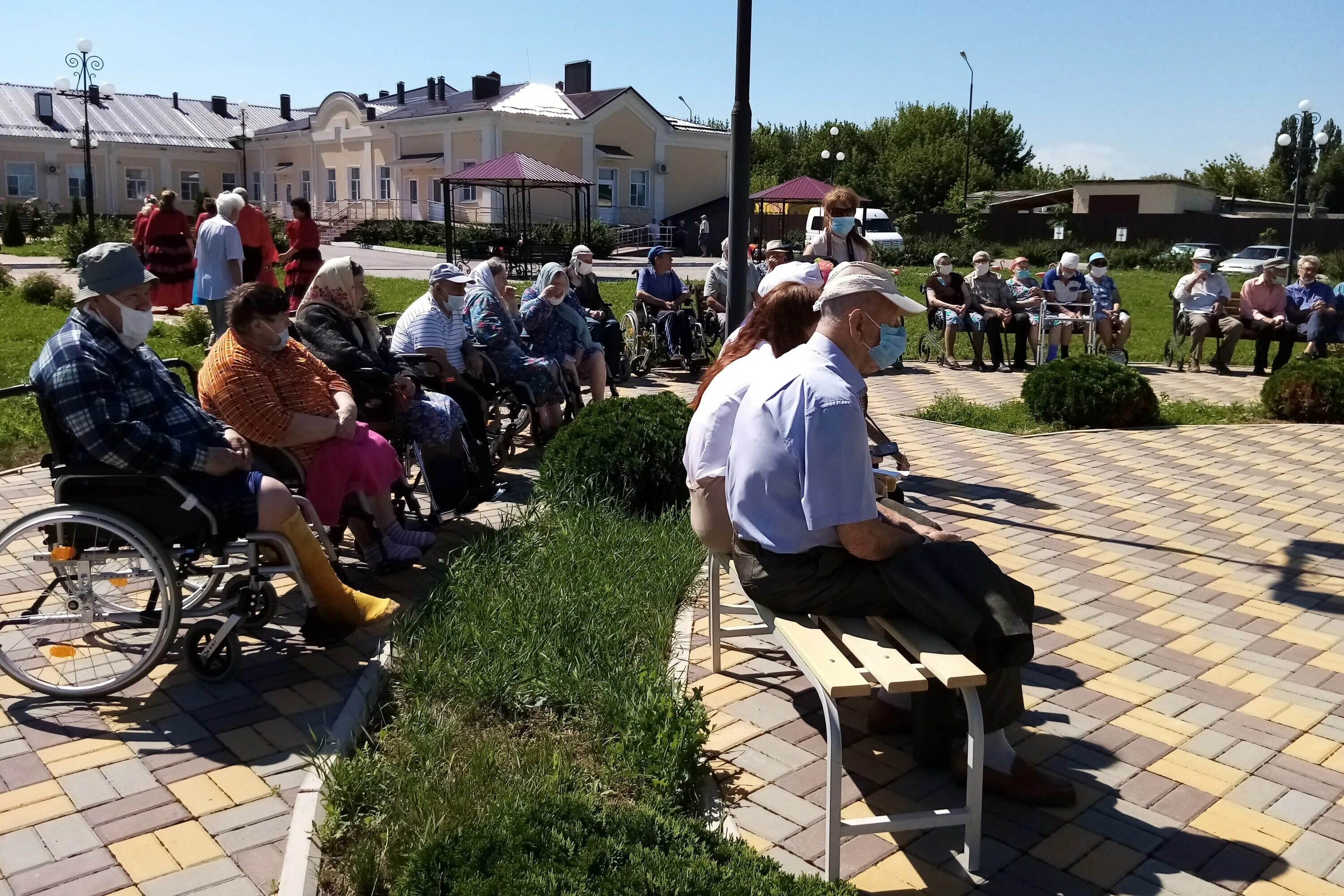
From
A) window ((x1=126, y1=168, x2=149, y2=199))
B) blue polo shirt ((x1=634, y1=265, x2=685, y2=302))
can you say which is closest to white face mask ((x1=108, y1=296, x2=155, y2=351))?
blue polo shirt ((x1=634, y1=265, x2=685, y2=302))

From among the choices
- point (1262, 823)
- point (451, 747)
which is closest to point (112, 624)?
point (451, 747)

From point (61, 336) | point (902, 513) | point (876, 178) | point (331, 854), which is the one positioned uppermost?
point (876, 178)

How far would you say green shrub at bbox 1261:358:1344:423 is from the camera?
9.84m

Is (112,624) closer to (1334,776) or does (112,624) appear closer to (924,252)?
(1334,776)

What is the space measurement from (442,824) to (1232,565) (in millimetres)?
4432

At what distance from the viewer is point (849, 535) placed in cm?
329

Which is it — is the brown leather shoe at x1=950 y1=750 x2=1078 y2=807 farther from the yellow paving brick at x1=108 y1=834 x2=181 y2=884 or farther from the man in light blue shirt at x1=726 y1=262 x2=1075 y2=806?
the yellow paving brick at x1=108 y1=834 x2=181 y2=884

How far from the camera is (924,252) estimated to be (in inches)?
1665

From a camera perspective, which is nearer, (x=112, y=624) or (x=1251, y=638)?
(x=112, y=624)

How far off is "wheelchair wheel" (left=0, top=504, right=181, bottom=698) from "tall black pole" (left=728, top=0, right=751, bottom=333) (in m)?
3.52

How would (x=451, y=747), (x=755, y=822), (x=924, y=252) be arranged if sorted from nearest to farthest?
(x=755, y=822)
(x=451, y=747)
(x=924, y=252)

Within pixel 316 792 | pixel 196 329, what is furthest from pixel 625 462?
pixel 196 329

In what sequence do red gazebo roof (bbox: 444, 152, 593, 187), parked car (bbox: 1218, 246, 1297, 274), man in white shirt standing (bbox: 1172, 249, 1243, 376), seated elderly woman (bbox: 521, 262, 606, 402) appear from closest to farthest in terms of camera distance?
1. seated elderly woman (bbox: 521, 262, 606, 402)
2. man in white shirt standing (bbox: 1172, 249, 1243, 376)
3. red gazebo roof (bbox: 444, 152, 593, 187)
4. parked car (bbox: 1218, 246, 1297, 274)

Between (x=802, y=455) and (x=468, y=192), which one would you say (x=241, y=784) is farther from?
(x=468, y=192)
